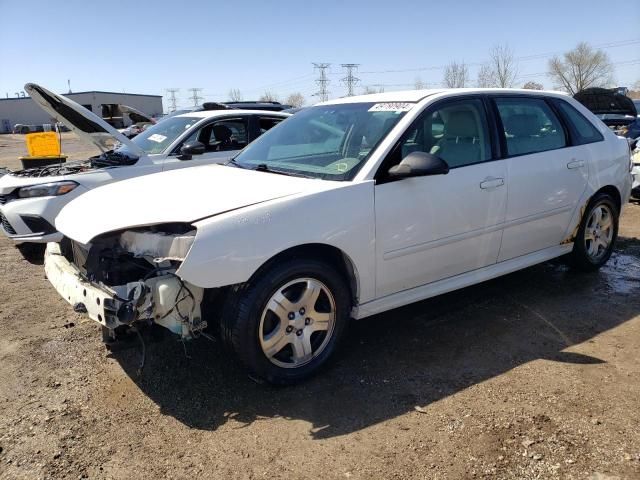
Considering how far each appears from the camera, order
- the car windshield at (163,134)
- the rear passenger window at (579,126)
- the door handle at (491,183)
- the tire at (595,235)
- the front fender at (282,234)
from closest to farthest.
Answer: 1. the front fender at (282,234)
2. the door handle at (491,183)
3. the rear passenger window at (579,126)
4. the tire at (595,235)
5. the car windshield at (163,134)

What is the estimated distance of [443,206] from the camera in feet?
11.8

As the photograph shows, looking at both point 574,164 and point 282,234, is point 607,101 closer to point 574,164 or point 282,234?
point 574,164

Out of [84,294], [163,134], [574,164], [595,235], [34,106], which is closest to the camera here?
[84,294]

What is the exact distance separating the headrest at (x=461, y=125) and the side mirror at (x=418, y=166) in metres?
0.68

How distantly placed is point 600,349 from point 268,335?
2.33 metres

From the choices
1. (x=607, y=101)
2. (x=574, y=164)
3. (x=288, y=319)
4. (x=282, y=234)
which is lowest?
(x=288, y=319)

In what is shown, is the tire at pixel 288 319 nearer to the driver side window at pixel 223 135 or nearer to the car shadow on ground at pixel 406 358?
the car shadow on ground at pixel 406 358

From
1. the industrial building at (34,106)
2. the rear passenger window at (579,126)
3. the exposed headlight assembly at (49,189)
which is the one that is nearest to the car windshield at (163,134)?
the exposed headlight assembly at (49,189)

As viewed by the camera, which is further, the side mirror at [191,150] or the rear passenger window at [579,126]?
the side mirror at [191,150]

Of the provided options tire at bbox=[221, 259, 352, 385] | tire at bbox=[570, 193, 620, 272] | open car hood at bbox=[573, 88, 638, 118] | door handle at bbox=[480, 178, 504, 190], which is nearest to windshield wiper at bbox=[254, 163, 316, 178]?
tire at bbox=[221, 259, 352, 385]

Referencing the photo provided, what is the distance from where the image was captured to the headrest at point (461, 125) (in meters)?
3.85

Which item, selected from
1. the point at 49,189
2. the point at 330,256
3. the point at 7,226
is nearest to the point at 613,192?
the point at 330,256

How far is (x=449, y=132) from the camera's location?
12.6ft

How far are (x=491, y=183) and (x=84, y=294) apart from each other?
2877 millimetres
